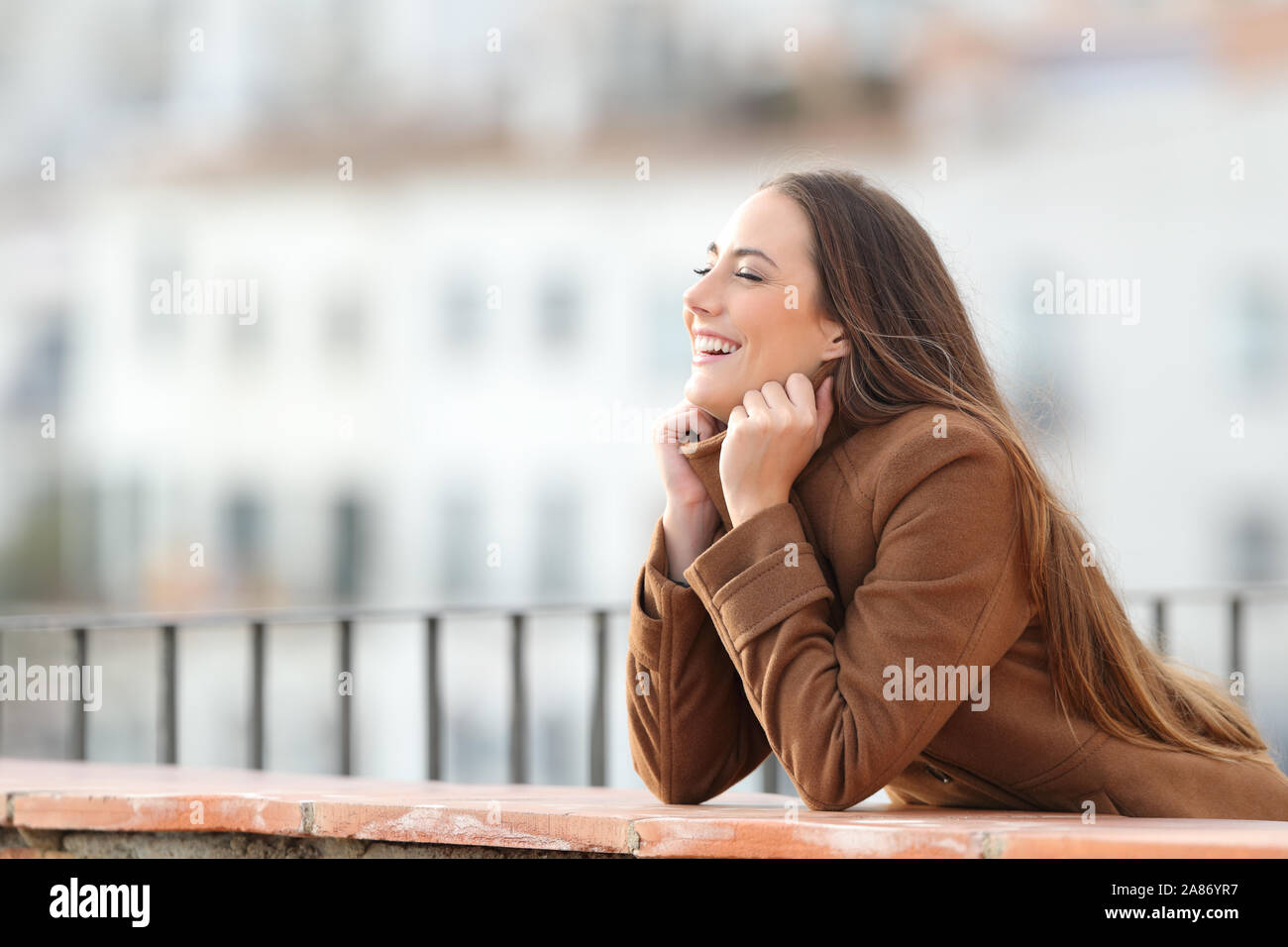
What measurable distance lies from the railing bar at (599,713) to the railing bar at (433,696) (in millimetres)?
482

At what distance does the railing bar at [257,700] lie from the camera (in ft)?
15.8

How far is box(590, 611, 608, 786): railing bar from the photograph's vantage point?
15.4ft

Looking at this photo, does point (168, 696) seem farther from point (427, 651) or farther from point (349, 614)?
point (427, 651)

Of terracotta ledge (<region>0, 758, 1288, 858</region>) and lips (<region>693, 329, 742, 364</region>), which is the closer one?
terracotta ledge (<region>0, 758, 1288, 858</region>)

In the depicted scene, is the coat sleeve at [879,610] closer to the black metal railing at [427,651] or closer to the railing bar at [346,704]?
the black metal railing at [427,651]

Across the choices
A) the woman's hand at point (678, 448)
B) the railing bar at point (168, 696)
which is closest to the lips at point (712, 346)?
the woman's hand at point (678, 448)

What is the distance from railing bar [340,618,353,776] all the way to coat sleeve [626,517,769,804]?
1921mm

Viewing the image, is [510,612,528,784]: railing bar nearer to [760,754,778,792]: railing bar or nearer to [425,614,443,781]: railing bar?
[425,614,443,781]: railing bar

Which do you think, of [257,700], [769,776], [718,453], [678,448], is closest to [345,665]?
[257,700]

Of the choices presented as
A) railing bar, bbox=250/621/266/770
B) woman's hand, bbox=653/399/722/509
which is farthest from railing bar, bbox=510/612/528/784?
woman's hand, bbox=653/399/722/509

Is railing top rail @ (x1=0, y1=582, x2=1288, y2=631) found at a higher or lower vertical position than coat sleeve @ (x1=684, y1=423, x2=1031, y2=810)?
lower

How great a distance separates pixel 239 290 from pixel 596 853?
1156 inches

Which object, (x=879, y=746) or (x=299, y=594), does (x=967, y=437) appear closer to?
(x=879, y=746)

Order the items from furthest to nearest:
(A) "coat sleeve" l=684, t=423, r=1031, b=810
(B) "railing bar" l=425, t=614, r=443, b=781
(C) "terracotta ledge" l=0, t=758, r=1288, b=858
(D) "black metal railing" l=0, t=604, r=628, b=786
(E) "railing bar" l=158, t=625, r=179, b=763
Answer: (E) "railing bar" l=158, t=625, r=179, b=763, (D) "black metal railing" l=0, t=604, r=628, b=786, (B) "railing bar" l=425, t=614, r=443, b=781, (A) "coat sleeve" l=684, t=423, r=1031, b=810, (C) "terracotta ledge" l=0, t=758, r=1288, b=858
